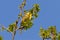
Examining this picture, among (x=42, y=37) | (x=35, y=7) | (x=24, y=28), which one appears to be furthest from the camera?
(x=42, y=37)

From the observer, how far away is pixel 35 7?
44.0 ft

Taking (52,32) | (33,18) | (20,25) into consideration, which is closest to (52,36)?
(52,32)

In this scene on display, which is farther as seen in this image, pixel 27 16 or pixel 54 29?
pixel 54 29

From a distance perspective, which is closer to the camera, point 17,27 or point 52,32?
point 17,27

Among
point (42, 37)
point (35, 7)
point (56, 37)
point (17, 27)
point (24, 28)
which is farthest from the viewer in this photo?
point (42, 37)

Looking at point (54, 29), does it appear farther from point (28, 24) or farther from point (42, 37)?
point (28, 24)

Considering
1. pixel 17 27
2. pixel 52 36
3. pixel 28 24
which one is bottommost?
pixel 17 27

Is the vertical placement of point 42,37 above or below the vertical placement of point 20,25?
above

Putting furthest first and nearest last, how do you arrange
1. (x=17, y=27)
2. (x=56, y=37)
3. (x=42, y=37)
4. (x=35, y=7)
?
(x=42, y=37) < (x=56, y=37) < (x=35, y=7) < (x=17, y=27)

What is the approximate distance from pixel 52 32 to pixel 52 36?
1.29ft

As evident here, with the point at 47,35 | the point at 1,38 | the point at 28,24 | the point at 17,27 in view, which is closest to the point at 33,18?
the point at 28,24

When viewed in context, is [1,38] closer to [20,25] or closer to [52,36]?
[20,25]

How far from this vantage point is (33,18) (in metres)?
13.0

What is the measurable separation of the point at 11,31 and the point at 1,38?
74.1 inches
